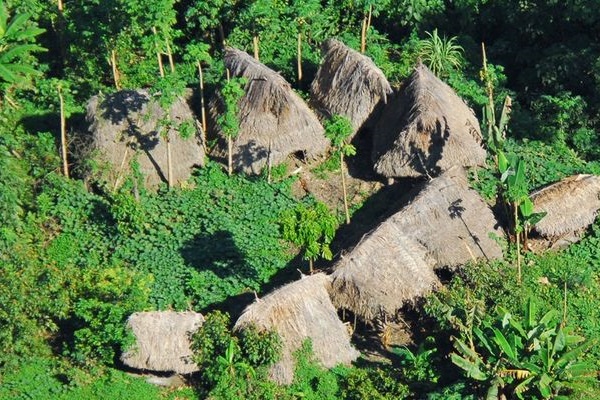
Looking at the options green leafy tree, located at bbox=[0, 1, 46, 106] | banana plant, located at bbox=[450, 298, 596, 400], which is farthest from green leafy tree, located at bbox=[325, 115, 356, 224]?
green leafy tree, located at bbox=[0, 1, 46, 106]

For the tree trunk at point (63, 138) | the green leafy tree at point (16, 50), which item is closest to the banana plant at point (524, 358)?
the tree trunk at point (63, 138)

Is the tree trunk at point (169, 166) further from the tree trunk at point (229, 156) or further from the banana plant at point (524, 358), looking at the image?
the banana plant at point (524, 358)

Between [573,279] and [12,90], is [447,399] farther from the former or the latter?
[12,90]

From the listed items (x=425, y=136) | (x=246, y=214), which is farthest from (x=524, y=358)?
(x=246, y=214)

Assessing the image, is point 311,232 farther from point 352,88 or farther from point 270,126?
point 352,88

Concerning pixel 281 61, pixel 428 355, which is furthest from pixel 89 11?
pixel 428 355
